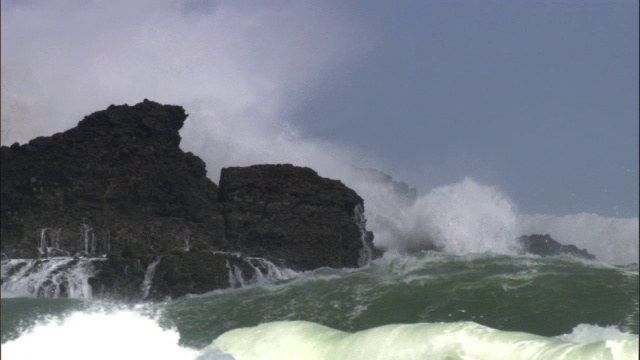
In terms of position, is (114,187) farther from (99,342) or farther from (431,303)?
(99,342)

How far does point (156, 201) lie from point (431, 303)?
1758cm

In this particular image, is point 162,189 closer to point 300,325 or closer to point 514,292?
point 514,292

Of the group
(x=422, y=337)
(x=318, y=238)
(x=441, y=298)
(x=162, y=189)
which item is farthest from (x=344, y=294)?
(x=162, y=189)

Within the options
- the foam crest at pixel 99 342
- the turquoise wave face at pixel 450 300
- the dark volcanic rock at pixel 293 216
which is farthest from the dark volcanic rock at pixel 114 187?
the foam crest at pixel 99 342

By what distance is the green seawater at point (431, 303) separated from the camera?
8375 millimetres

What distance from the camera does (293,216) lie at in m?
26.1

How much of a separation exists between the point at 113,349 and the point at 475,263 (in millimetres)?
9024

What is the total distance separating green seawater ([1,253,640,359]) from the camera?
8.38m

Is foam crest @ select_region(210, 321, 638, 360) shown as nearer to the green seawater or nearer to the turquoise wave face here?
the green seawater

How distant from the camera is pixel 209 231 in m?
25.1

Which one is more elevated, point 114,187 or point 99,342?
point 114,187

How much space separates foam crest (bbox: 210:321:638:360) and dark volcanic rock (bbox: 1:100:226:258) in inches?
808

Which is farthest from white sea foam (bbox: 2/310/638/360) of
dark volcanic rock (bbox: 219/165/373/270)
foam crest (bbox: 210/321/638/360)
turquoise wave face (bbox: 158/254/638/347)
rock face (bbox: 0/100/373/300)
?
dark volcanic rock (bbox: 219/165/373/270)

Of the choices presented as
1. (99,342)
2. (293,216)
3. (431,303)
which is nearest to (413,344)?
(99,342)
